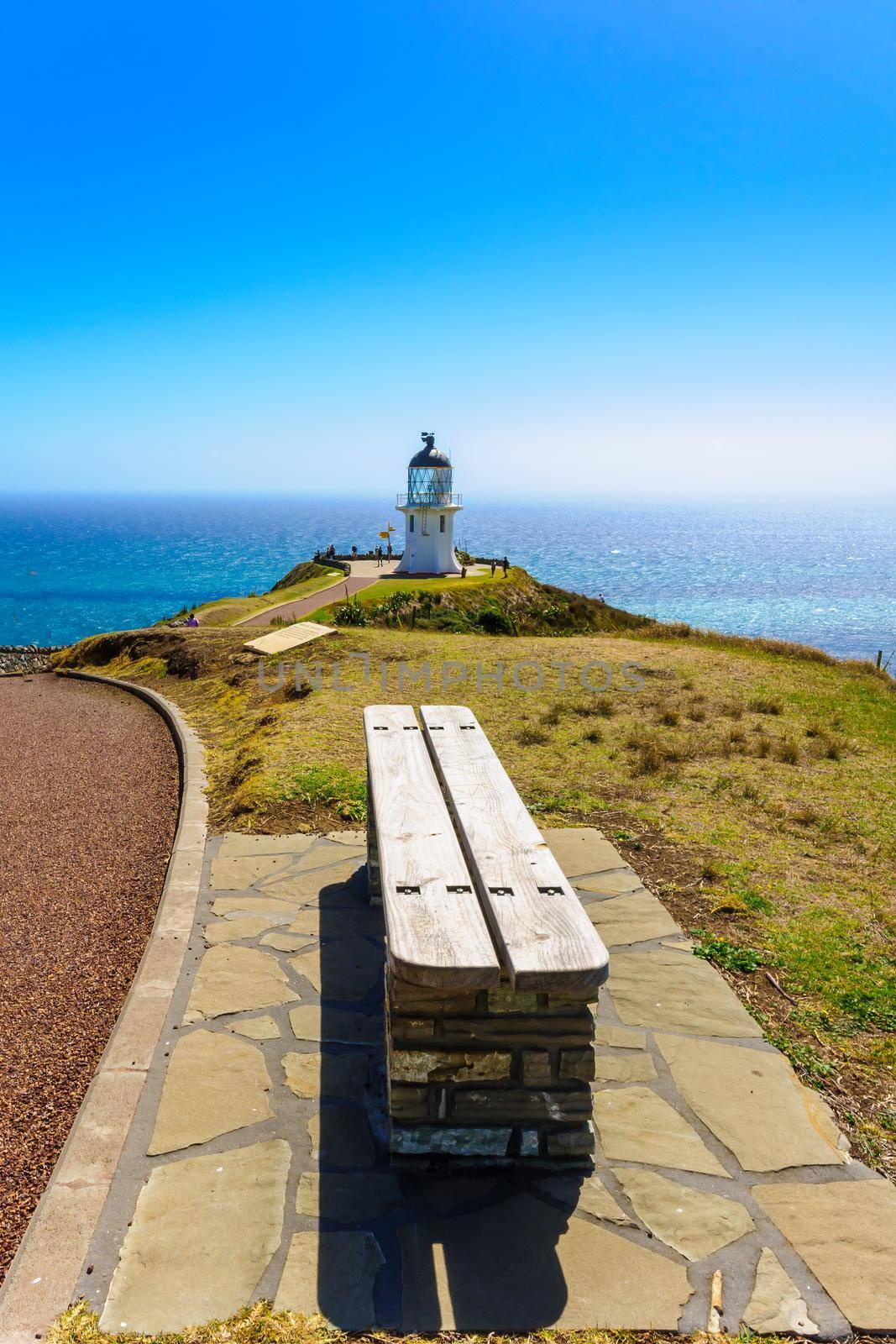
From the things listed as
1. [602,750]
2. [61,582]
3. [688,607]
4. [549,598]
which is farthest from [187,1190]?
[61,582]

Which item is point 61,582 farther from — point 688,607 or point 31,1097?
point 31,1097

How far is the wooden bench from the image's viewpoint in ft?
8.07

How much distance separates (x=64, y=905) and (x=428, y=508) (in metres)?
37.7

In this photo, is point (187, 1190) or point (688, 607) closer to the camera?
point (187, 1190)

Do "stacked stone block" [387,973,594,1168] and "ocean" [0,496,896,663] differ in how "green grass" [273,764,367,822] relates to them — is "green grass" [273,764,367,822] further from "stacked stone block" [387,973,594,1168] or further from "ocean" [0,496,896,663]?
"ocean" [0,496,896,663]

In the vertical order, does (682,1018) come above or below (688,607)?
above

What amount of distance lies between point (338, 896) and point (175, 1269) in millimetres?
2413

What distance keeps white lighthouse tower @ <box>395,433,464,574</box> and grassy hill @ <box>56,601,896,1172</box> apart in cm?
2848

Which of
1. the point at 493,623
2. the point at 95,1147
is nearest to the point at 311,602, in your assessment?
the point at 493,623

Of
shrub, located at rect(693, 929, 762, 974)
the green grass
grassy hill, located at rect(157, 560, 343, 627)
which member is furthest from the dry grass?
grassy hill, located at rect(157, 560, 343, 627)

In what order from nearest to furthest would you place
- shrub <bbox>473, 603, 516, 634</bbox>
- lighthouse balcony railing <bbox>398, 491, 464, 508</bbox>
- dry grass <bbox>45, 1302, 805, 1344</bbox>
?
dry grass <bbox>45, 1302, 805, 1344</bbox> → shrub <bbox>473, 603, 516, 634</bbox> → lighthouse balcony railing <bbox>398, 491, 464, 508</bbox>

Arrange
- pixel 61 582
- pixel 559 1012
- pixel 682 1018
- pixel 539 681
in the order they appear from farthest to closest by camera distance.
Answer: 1. pixel 61 582
2. pixel 539 681
3. pixel 682 1018
4. pixel 559 1012

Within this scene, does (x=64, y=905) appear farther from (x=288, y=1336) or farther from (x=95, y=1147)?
(x=288, y=1336)

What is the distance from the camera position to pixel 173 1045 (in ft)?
11.1
